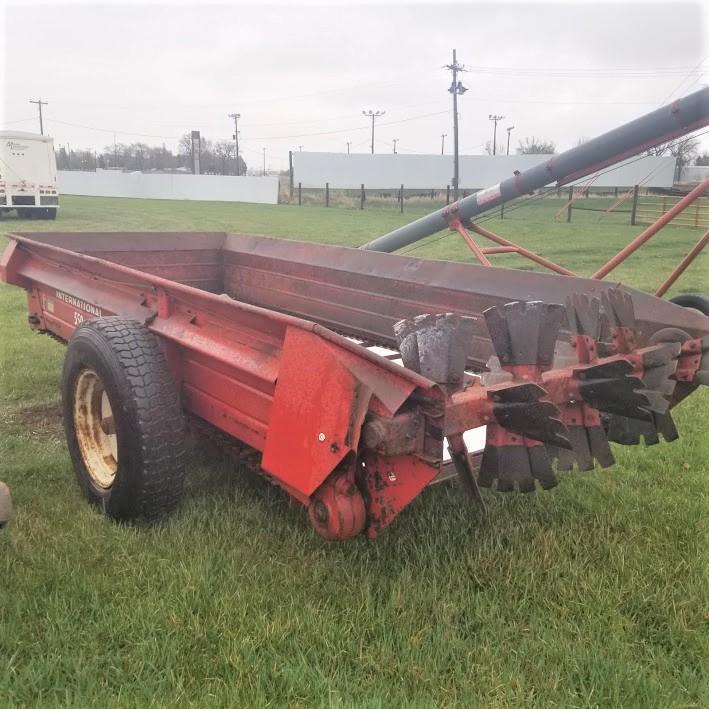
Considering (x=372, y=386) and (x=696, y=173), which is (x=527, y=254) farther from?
(x=696, y=173)

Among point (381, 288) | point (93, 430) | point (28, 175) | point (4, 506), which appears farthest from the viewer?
point (28, 175)

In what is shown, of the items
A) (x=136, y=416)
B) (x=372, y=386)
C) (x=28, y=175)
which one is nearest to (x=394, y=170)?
(x=28, y=175)

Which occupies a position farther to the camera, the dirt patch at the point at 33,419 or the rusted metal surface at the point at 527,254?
the rusted metal surface at the point at 527,254

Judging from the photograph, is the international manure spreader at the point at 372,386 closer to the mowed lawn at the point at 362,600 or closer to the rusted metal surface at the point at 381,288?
the rusted metal surface at the point at 381,288

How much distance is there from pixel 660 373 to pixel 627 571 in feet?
2.51

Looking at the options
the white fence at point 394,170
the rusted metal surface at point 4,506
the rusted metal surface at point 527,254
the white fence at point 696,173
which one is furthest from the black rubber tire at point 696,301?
the white fence at point 394,170

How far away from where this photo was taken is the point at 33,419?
4.57 metres

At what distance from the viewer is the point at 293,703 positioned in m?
2.09

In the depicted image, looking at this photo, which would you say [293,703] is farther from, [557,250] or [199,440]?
[557,250]

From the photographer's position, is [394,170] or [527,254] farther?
[394,170]

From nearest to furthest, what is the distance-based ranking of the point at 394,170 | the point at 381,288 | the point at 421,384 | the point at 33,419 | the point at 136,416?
the point at 421,384, the point at 136,416, the point at 381,288, the point at 33,419, the point at 394,170

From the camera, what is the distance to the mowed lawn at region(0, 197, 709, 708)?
2166 millimetres

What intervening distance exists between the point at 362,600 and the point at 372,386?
0.84 metres

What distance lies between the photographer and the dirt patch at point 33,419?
174 inches
